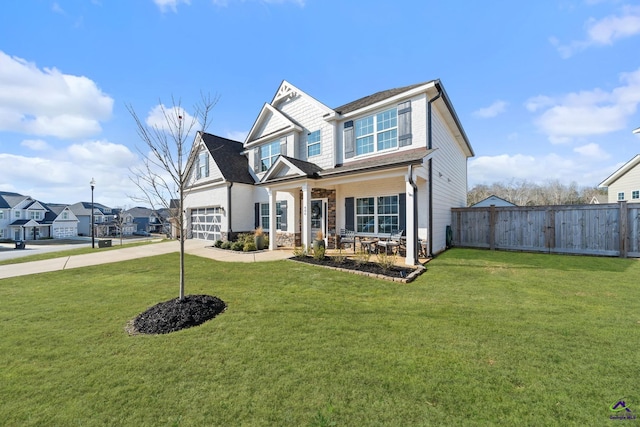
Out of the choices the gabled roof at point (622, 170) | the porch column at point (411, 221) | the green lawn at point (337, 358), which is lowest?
the green lawn at point (337, 358)

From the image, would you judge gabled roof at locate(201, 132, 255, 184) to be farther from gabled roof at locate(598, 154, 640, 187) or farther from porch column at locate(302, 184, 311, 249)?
gabled roof at locate(598, 154, 640, 187)

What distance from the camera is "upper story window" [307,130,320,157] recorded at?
12844 mm

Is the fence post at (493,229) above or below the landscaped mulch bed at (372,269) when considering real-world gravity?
above

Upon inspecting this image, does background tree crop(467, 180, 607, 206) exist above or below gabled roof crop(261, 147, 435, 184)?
above

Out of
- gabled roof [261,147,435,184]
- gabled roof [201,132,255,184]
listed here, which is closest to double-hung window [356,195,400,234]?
gabled roof [261,147,435,184]

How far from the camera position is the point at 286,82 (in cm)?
1436

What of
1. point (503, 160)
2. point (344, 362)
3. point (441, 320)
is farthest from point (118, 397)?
point (503, 160)

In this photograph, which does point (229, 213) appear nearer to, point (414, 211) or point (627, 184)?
point (414, 211)

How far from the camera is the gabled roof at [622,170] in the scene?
→ 57.6ft

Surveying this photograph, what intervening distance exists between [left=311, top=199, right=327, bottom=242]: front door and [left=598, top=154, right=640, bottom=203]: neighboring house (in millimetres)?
20742

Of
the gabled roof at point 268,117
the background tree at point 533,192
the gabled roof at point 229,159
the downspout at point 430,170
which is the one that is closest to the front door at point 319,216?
the gabled roof at point 268,117

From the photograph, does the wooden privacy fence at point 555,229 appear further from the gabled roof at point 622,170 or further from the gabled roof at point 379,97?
the gabled roof at point 622,170

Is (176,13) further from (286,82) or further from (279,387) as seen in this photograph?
(279,387)

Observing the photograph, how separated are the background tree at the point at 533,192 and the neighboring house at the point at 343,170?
114 ft
